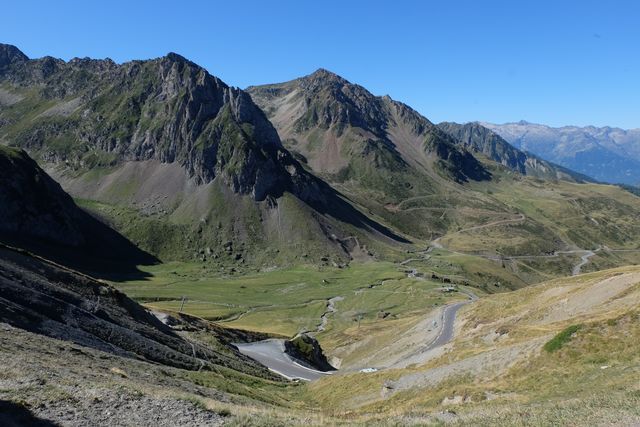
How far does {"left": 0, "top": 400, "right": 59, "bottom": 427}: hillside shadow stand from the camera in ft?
69.6

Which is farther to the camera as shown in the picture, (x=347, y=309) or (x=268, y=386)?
(x=347, y=309)

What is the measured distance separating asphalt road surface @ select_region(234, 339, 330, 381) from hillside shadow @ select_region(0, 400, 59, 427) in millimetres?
57271

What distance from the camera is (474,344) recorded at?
6294cm

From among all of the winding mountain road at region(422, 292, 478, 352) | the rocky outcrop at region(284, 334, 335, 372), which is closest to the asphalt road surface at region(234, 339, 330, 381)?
the rocky outcrop at region(284, 334, 335, 372)

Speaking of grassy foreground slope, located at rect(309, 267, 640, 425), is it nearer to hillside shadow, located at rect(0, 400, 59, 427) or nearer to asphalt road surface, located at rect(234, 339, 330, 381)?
asphalt road surface, located at rect(234, 339, 330, 381)

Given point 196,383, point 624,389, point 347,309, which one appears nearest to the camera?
point 624,389

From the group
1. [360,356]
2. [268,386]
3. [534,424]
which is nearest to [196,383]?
[268,386]

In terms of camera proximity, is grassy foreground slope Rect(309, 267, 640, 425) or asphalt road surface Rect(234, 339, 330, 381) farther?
asphalt road surface Rect(234, 339, 330, 381)

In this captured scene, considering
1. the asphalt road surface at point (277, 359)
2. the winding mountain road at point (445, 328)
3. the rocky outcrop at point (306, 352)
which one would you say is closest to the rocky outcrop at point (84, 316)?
the asphalt road surface at point (277, 359)

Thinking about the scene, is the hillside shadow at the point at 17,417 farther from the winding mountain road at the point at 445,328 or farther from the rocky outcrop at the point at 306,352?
the rocky outcrop at the point at 306,352

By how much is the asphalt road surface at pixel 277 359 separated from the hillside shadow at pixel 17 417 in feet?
188

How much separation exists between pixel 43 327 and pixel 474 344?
51062mm

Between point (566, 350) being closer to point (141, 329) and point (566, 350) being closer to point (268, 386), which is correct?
point (268, 386)

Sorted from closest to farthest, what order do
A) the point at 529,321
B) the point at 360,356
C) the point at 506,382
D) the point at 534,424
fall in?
the point at 534,424, the point at 506,382, the point at 529,321, the point at 360,356
